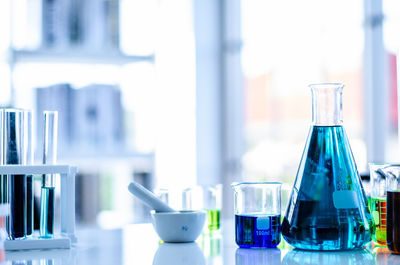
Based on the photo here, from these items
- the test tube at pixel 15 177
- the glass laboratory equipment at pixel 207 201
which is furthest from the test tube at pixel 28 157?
the glass laboratory equipment at pixel 207 201

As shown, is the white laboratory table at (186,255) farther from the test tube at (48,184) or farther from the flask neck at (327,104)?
the flask neck at (327,104)

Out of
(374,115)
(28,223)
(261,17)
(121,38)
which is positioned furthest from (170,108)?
(28,223)

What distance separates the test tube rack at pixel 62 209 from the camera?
103cm

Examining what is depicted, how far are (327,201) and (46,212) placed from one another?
0.48 meters

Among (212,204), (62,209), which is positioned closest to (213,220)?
(212,204)

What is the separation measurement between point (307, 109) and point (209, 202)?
165cm

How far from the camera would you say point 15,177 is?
3.40 feet

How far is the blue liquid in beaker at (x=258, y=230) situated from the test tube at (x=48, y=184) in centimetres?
33

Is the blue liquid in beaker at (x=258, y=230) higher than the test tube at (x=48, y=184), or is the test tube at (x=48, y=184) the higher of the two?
the test tube at (x=48, y=184)

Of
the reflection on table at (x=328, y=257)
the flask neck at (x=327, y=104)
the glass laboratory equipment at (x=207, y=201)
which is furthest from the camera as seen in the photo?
the glass laboratory equipment at (x=207, y=201)

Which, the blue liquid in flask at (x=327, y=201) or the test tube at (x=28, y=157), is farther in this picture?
the test tube at (x=28, y=157)

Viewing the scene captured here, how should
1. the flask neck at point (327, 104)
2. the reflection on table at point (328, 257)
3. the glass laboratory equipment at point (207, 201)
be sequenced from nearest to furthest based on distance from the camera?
the reflection on table at point (328, 257) < the flask neck at point (327, 104) < the glass laboratory equipment at point (207, 201)

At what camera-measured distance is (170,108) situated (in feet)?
10.5

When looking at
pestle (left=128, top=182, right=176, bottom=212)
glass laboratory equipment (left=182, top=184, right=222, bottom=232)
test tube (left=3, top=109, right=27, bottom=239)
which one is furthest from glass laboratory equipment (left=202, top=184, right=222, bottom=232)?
test tube (left=3, top=109, right=27, bottom=239)
